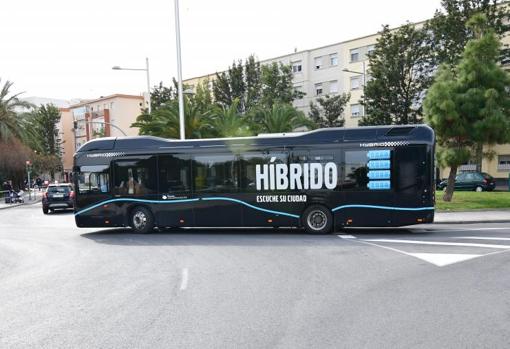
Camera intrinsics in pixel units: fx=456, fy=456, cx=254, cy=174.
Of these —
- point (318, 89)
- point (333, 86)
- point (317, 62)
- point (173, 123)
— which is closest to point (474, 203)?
point (173, 123)

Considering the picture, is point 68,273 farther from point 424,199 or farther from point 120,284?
point 424,199

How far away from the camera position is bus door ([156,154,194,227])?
1420 centimetres

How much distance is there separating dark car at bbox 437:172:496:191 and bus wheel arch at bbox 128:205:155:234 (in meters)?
26.0

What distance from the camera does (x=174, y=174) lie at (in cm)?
1434

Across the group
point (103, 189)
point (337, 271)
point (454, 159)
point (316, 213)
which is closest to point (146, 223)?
point (103, 189)

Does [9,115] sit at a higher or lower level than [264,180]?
higher

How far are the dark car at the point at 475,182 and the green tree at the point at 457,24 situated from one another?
8504 millimetres

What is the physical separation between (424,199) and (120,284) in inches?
341

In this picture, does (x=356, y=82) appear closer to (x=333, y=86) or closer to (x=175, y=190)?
(x=333, y=86)

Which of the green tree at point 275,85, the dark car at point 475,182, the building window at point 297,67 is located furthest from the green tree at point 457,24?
the building window at point 297,67

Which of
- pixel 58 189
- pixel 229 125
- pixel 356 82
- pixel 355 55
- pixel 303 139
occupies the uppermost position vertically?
pixel 355 55

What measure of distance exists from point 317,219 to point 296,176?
1.42 meters

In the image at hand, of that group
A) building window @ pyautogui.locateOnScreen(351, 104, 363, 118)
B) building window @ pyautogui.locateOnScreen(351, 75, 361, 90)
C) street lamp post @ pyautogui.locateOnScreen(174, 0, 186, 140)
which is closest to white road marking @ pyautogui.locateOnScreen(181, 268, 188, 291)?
street lamp post @ pyautogui.locateOnScreen(174, 0, 186, 140)

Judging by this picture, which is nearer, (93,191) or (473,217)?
(93,191)
